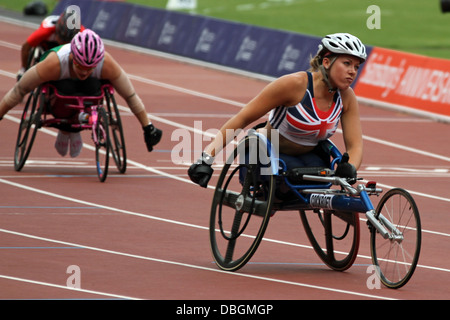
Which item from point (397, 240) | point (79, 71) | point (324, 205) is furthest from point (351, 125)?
point (79, 71)

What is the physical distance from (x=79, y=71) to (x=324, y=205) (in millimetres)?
6432

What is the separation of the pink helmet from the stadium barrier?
8.86 meters

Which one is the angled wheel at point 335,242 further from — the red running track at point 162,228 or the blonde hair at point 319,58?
the blonde hair at point 319,58

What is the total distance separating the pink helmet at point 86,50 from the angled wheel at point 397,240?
6181 millimetres

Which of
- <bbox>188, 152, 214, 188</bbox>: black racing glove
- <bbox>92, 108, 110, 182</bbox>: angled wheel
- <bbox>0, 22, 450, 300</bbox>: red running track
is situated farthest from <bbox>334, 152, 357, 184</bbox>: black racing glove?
<bbox>92, 108, 110, 182</bbox>: angled wheel

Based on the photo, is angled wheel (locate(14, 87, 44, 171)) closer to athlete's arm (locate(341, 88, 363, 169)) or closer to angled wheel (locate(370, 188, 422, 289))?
athlete's arm (locate(341, 88, 363, 169))

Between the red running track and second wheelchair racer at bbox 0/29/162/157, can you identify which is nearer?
the red running track

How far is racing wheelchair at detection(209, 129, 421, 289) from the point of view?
9.26 meters

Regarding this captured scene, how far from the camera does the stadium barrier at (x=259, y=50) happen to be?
74.8ft

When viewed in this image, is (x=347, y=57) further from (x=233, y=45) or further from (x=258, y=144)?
(x=233, y=45)

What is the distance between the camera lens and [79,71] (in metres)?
15.3

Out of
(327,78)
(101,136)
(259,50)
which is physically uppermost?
(259,50)

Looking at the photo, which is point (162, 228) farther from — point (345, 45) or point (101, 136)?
point (101, 136)

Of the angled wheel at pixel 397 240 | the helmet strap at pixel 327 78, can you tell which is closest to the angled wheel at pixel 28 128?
the helmet strap at pixel 327 78
